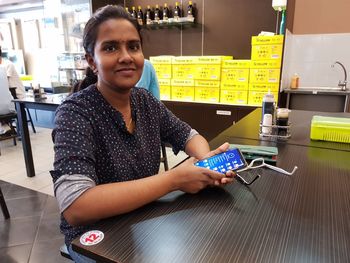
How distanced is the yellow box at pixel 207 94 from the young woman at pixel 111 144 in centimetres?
193

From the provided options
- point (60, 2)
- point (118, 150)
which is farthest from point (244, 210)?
point (60, 2)

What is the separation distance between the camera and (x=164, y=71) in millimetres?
3143

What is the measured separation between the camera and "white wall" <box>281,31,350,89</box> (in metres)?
3.09

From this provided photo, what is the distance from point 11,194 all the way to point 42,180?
1.01 ft

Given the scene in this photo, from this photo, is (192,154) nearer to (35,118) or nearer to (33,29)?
(35,118)

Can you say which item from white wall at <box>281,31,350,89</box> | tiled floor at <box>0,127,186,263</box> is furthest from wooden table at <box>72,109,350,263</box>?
white wall at <box>281,31,350,89</box>

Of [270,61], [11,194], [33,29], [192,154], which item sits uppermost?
[33,29]

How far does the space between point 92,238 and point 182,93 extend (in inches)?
105

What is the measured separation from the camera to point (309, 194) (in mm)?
739

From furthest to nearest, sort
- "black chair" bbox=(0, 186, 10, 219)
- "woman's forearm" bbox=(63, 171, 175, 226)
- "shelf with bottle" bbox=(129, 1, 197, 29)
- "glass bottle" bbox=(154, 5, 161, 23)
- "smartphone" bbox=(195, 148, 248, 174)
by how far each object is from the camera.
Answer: "glass bottle" bbox=(154, 5, 161, 23)
"shelf with bottle" bbox=(129, 1, 197, 29)
"black chair" bbox=(0, 186, 10, 219)
"smartphone" bbox=(195, 148, 248, 174)
"woman's forearm" bbox=(63, 171, 175, 226)

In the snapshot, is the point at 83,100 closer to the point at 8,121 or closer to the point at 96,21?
the point at 96,21

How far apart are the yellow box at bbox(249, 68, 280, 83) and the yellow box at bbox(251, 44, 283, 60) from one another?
0.12 m

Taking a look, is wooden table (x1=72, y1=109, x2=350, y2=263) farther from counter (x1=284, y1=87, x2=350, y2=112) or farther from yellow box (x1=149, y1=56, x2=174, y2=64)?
yellow box (x1=149, y1=56, x2=174, y2=64)

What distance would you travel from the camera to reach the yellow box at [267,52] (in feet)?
8.25
